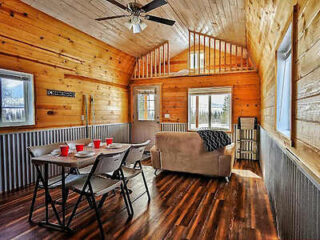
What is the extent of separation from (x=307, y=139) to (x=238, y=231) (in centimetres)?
153

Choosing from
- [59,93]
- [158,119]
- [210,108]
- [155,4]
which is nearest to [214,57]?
[210,108]

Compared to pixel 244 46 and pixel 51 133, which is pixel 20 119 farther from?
pixel 244 46

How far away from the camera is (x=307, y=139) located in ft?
3.91

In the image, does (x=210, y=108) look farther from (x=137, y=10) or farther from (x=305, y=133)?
(x=305, y=133)

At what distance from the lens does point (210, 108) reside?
6.09m

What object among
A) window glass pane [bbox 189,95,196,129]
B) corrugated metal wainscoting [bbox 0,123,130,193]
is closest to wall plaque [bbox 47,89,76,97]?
corrugated metal wainscoting [bbox 0,123,130,193]

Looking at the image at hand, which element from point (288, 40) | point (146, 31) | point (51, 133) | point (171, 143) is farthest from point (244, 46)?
point (51, 133)

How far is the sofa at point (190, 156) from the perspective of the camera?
3726mm

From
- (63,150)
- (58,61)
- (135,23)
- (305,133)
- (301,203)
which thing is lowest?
(301,203)

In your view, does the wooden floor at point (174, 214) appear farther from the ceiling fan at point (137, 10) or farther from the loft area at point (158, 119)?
the ceiling fan at point (137, 10)

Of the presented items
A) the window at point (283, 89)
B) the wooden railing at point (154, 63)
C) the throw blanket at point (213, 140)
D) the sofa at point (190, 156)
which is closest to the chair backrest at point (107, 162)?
the sofa at point (190, 156)

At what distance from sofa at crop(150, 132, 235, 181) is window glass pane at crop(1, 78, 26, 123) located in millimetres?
2503

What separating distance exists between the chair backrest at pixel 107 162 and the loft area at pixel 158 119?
2 centimetres

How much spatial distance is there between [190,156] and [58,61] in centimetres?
331
